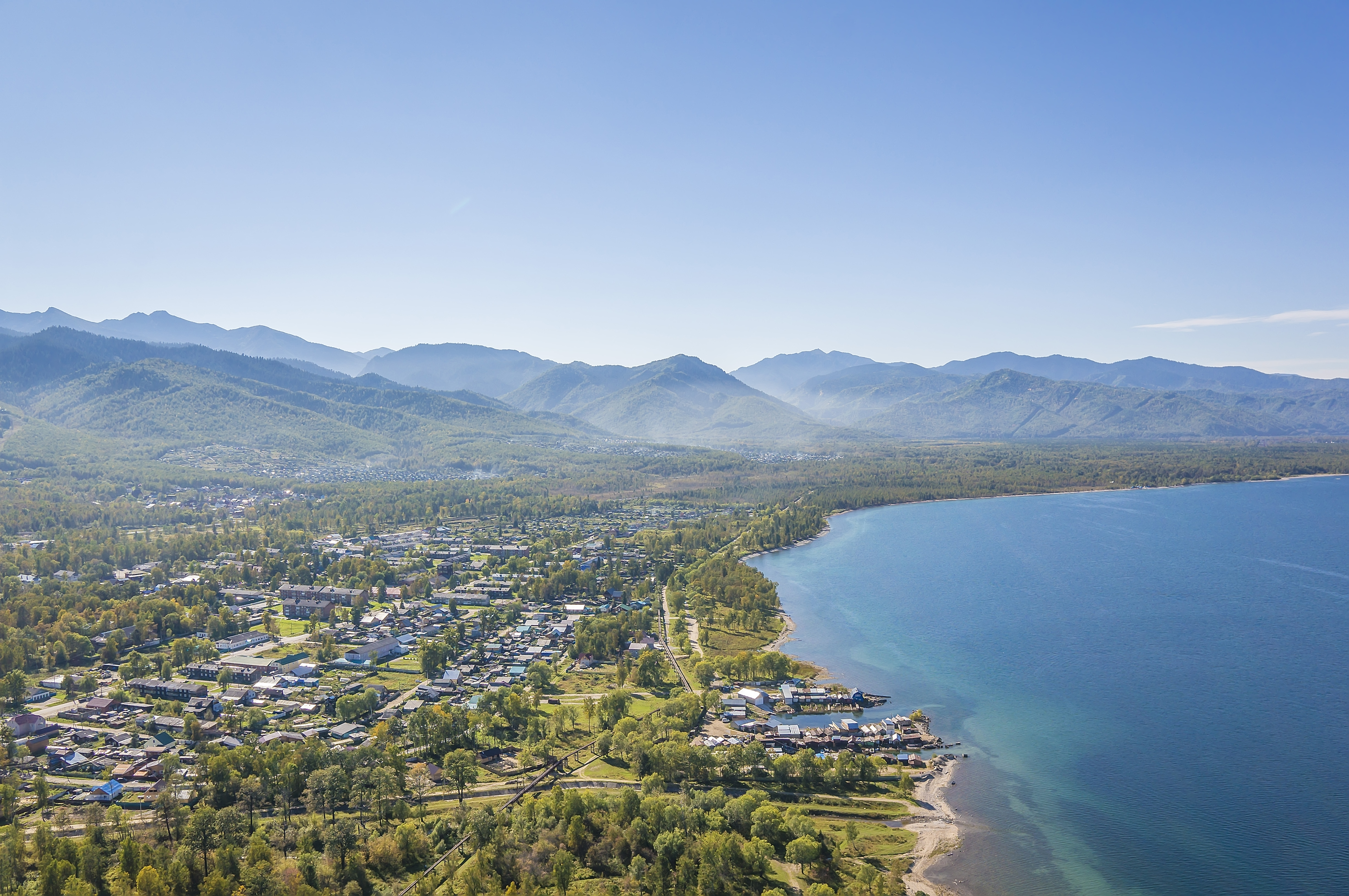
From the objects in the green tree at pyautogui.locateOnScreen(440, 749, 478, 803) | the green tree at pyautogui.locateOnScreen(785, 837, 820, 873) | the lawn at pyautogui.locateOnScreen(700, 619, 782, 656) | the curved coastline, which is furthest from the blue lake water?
the green tree at pyautogui.locateOnScreen(440, 749, 478, 803)

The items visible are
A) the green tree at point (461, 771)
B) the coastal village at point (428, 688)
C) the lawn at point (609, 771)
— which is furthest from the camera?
the coastal village at point (428, 688)

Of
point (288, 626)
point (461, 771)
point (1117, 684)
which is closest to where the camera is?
point (461, 771)

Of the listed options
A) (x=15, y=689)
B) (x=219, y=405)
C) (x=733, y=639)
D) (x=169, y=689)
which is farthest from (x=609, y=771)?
(x=219, y=405)

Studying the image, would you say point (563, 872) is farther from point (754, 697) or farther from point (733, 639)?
point (733, 639)

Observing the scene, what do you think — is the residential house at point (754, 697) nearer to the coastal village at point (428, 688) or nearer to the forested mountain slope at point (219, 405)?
the coastal village at point (428, 688)

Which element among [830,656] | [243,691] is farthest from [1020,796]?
[243,691]

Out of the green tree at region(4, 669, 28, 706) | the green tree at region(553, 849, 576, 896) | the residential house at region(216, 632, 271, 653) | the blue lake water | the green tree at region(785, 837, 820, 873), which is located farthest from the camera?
the residential house at region(216, 632, 271, 653)

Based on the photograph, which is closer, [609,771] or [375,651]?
[609,771]

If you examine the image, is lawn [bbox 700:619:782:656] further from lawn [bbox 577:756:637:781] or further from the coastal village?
lawn [bbox 577:756:637:781]

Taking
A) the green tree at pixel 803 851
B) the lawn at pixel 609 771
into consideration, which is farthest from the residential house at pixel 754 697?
the green tree at pixel 803 851
